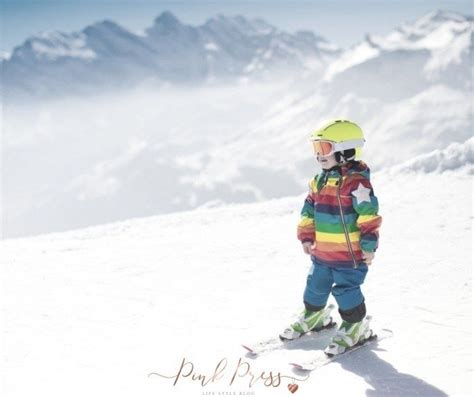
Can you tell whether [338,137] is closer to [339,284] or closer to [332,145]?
[332,145]

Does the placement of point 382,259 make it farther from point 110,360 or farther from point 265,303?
point 110,360

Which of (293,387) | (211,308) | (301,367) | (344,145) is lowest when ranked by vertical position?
(293,387)

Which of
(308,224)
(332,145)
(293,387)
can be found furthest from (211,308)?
(332,145)

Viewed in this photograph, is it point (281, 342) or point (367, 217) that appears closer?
point (367, 217)

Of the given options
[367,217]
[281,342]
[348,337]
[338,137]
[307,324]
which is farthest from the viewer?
[307,324]

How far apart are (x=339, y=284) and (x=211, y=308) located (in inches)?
63.7

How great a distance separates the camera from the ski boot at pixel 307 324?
191 inches

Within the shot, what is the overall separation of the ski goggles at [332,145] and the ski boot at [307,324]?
159cm

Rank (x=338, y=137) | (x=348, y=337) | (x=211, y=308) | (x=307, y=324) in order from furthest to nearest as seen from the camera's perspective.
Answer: (x=211, y=308)
(x=307, y=324)
(x=348, y=337)
(x=338, y=137)

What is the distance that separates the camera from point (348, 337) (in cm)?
462

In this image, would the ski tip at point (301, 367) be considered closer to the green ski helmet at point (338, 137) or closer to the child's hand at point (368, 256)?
the child's hand at point (368, 256)

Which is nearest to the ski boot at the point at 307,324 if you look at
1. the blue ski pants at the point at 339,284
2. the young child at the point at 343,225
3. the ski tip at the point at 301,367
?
the young child at the point at 343,225

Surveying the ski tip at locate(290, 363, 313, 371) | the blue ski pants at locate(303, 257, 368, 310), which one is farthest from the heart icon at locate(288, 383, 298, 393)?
the blue ski pants at locate(303, 257, 368, 310)

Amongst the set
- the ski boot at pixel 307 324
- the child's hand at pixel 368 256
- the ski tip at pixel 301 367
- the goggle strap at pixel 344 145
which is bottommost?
the ski tip at pixel 301 367
